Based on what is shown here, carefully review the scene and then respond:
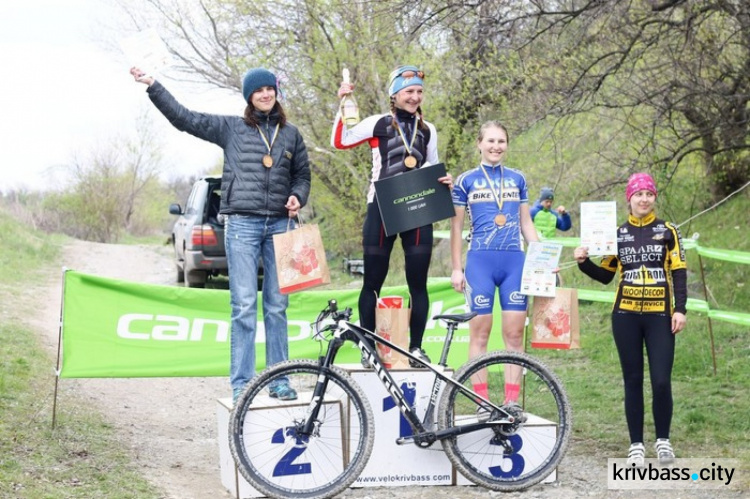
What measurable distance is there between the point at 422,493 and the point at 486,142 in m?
2.18

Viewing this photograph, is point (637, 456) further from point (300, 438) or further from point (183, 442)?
point (183, 442)

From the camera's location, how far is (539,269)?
580 centimetres

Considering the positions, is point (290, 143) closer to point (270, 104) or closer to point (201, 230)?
point (270, 104)

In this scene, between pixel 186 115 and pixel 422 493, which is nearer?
pixel 422 493

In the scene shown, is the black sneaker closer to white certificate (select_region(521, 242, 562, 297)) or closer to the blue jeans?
white certificate (select_region(521, 242, 562, 297))

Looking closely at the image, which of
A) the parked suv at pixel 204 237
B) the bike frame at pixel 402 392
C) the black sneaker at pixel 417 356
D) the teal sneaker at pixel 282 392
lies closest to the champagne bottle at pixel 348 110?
the bike frame at pixel 402 392

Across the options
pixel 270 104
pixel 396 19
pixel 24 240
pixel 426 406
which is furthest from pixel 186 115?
pixel 24 240

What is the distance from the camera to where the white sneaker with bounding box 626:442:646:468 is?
5.68 meters

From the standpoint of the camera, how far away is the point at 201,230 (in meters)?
14.2

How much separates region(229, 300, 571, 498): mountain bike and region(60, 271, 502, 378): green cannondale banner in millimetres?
1882

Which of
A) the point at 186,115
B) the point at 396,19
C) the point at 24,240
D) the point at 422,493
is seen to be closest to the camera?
the point at 422,493

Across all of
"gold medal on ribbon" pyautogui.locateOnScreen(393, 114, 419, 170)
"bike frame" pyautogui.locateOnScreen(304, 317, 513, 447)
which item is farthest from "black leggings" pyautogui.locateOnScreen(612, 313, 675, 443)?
"gold medal on ribbon" pyautogui.locateOnScreen(393, 114, 419, 170)

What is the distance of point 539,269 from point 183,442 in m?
2.87

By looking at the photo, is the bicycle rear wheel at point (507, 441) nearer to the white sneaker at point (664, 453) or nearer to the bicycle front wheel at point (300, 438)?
the bicycle front wheel at point (300, 438)
